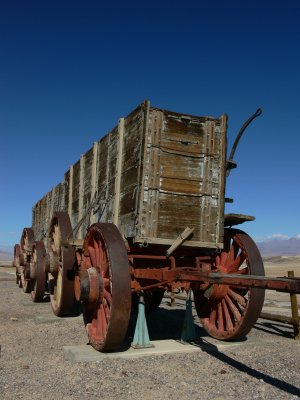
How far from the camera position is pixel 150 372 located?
4.64 m

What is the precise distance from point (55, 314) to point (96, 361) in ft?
12.1

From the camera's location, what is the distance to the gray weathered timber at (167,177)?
18.3 ft

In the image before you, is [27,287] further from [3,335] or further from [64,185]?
[3,335]

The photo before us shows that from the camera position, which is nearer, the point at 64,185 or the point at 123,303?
the point at 123,303

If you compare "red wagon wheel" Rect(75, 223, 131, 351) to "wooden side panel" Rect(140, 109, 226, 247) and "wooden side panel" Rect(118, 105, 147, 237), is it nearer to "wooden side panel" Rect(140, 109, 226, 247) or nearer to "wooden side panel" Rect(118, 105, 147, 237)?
"wooden side panel" Rect(118, 105, 147, 237)

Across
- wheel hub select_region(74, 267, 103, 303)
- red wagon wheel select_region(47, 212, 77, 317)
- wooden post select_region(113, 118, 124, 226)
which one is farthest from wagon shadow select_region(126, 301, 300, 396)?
wooden post select_region(113, 118, 124, 226)

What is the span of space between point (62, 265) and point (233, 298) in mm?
3394

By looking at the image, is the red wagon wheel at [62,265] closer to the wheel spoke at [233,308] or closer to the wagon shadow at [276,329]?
the wheel spoke at [233,308]

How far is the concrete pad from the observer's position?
4.99 metres

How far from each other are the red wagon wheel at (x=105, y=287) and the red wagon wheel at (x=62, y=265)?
1917mm

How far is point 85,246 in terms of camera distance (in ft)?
19.2

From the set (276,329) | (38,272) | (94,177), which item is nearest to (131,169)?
(94,177)

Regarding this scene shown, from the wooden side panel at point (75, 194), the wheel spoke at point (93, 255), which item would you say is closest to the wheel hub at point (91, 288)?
the wheel spoke at point (93, 255)

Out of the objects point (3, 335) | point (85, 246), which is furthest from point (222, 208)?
point (3, 335)
